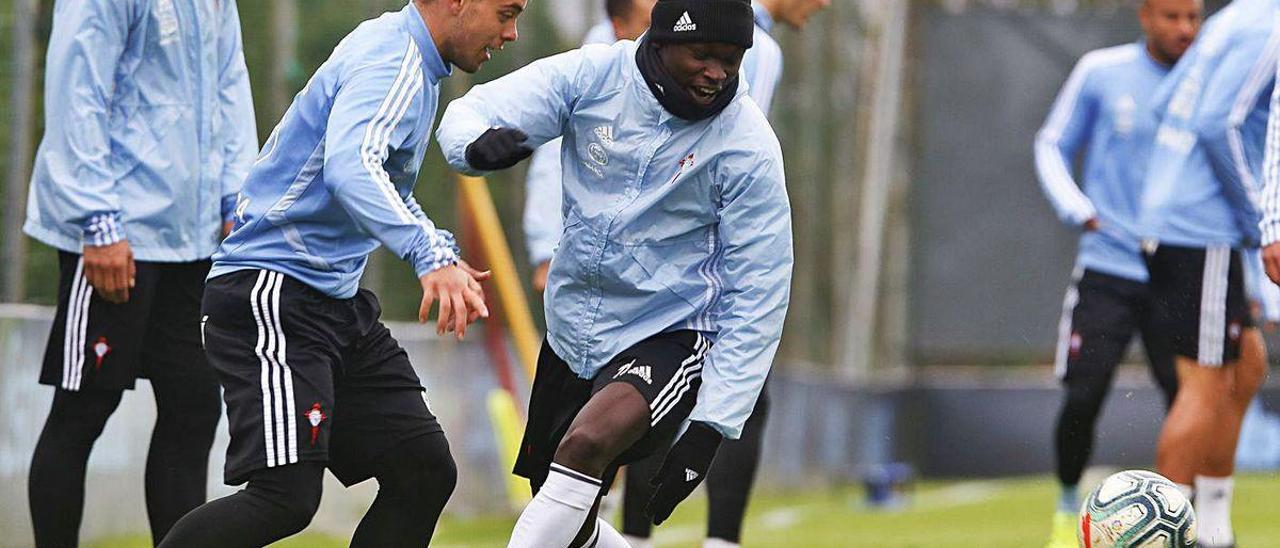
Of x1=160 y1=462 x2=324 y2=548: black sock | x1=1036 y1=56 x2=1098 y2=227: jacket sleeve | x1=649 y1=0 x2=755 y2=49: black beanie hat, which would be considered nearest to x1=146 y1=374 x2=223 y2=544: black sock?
x1=160 y1=462 x2=324 y2=548: black sock

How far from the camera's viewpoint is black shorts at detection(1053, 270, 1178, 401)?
8180mm

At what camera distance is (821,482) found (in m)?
16.5

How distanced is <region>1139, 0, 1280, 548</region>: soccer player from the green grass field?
155 cm

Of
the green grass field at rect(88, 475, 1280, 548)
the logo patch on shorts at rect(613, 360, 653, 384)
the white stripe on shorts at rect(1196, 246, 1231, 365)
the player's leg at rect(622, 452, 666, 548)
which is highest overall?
the logo patch on shorts at rect(613, 360, 653, 384)

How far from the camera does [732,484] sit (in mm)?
6930

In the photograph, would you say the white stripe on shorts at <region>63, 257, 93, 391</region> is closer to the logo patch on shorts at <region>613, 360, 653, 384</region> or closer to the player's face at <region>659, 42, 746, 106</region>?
the logo patch on shorts at <region>613, 360, 653, 384</region>

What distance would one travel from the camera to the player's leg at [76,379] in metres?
5.83

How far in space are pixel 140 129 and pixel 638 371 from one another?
175 centimetres

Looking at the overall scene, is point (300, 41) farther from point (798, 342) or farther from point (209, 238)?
point (798, 342)

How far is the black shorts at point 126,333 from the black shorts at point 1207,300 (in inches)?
145

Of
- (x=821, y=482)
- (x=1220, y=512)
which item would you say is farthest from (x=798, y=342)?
(x=1220, y=512)

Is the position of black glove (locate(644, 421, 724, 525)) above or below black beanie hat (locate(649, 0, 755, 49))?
below

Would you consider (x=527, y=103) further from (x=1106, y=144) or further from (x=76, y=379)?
(x=1106, y=144)

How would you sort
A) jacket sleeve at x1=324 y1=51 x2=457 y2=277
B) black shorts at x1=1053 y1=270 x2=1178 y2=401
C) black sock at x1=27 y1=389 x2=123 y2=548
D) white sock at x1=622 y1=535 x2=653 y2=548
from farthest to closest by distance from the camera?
1. black shorts at x1=1053 y1=270 x2=1178 y2=401
2. white sock at x1=622 y1=535 x2=653 y2=548
3. black sock at x1=27 y1=389 x2=123 y2=548
4. jacket sleeve at x1=324 y1=51 x2=457 y2=277
